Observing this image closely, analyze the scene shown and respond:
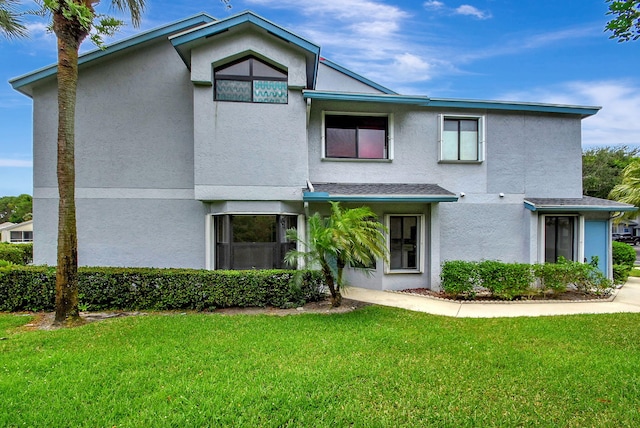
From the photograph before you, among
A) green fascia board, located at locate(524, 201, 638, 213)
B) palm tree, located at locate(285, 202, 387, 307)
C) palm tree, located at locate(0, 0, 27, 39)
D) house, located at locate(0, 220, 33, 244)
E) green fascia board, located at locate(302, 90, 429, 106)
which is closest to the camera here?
palm tree, located at locate(285, 202, 387, 307)

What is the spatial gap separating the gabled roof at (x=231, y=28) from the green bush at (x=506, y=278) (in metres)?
8.86

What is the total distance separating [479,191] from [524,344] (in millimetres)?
7291

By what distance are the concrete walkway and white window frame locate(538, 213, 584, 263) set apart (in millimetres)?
1740

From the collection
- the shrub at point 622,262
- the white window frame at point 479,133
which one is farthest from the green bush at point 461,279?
the shrub at point 622,262

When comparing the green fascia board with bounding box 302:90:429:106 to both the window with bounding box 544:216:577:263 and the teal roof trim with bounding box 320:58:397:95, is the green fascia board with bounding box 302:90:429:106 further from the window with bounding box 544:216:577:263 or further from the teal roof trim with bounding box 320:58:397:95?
the window with bounding box 544:216:577:263

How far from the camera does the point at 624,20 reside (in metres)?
4.95

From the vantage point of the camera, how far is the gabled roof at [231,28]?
30.7 feet

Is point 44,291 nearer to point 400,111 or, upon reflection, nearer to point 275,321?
point 275,321

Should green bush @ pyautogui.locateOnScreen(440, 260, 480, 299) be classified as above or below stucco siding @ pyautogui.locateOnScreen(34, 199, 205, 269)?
below

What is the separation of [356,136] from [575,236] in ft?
29.9

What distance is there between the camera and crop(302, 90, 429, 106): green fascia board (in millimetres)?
10541

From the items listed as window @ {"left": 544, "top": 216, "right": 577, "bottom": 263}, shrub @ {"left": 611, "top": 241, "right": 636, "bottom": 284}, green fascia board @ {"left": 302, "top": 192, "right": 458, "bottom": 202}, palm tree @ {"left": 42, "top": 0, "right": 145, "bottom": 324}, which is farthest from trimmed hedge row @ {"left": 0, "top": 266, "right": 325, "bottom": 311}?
shrub @ {"left": 611, "top": 241, "right": 636, "bottom": 284}

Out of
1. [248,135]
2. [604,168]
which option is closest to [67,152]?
[248,135]

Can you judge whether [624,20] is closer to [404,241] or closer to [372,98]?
[372,98]
